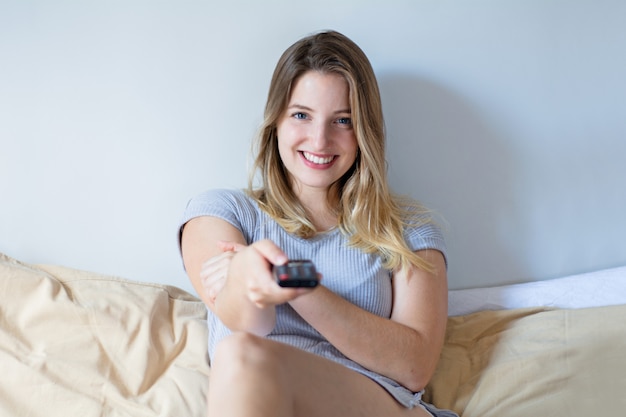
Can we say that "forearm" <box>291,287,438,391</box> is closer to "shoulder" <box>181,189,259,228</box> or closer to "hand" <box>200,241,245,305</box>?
"hand" <box>200,241,245,305</box>

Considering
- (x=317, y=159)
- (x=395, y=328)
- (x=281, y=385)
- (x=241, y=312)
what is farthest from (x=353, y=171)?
(x=281, y=385)

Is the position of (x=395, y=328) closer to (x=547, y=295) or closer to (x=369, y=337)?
(x=369, y=337)

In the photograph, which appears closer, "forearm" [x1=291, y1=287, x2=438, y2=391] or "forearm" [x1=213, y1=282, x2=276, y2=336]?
"forearm" [x1=213, y1=282, x2=276, y2=336]

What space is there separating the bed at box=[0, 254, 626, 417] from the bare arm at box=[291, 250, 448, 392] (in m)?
0.19

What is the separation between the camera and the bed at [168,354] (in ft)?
4.43

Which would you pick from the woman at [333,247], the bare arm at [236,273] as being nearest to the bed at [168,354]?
the woman at [333,247]

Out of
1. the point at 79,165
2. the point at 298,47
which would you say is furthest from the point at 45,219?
the point at 298,47

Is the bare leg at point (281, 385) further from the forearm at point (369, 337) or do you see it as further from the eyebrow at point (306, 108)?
the eyebrow at point (306, 108)

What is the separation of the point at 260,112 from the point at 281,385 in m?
0.85

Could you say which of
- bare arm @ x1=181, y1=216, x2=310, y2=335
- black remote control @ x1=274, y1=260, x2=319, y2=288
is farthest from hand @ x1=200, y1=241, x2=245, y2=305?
black remote control @ x1=274, y1=260, x2=319, y2=288

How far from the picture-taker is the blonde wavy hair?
1.44 m

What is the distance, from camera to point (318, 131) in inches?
56.2

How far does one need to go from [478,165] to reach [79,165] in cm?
100

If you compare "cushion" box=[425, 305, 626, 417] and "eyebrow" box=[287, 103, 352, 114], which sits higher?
"eyebrow" box=[287, 103, 352, 114]
